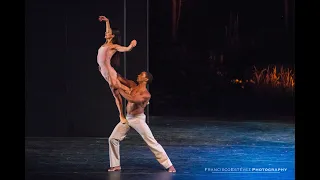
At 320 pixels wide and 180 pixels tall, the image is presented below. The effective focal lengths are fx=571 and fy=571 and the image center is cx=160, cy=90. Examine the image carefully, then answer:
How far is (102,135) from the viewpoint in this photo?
1360 cm

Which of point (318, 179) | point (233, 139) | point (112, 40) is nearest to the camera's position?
point (318, 179)

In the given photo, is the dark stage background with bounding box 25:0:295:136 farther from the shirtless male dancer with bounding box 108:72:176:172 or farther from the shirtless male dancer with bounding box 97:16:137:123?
the shirtless male dancer with bounding box 97:16:137:123

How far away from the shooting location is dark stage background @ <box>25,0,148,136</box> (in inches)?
529

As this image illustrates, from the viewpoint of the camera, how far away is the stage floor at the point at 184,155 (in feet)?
29.4

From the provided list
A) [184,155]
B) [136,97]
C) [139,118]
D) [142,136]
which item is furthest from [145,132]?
[184,155]

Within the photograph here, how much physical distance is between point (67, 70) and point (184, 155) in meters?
4.19

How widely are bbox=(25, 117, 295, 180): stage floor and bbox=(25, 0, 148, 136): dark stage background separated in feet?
1.51

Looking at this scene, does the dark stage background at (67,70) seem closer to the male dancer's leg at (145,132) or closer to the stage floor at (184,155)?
the stage floor at (184,155)

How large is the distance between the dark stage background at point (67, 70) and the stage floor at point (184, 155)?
46cm

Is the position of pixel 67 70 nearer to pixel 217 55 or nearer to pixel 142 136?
pixel 142 136

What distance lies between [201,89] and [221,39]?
190cm

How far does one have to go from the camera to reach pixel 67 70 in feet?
44.7

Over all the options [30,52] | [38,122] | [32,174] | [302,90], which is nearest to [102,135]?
[38,122]

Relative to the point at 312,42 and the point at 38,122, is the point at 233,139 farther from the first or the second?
the point at 312,42
